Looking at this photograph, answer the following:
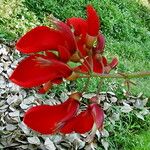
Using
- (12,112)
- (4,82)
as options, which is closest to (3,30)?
(4,82)

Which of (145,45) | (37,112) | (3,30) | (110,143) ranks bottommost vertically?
(145,45)

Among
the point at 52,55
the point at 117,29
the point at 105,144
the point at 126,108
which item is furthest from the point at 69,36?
the point at 117,29

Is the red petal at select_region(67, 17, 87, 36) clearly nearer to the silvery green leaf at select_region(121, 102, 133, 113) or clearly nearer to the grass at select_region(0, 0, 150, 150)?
the grass at select_region(0, 0, 150, 150)

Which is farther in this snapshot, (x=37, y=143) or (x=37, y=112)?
(x=37, y=143)

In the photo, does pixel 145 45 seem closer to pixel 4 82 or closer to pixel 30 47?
pixel 4 82

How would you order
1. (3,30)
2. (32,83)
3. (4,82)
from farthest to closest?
(3,30)
(4,82)
(32,83)

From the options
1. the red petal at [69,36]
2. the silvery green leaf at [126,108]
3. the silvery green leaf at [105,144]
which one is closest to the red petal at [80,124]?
the red petal at [69,36]

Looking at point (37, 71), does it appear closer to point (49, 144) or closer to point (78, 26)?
point (78, 26)
